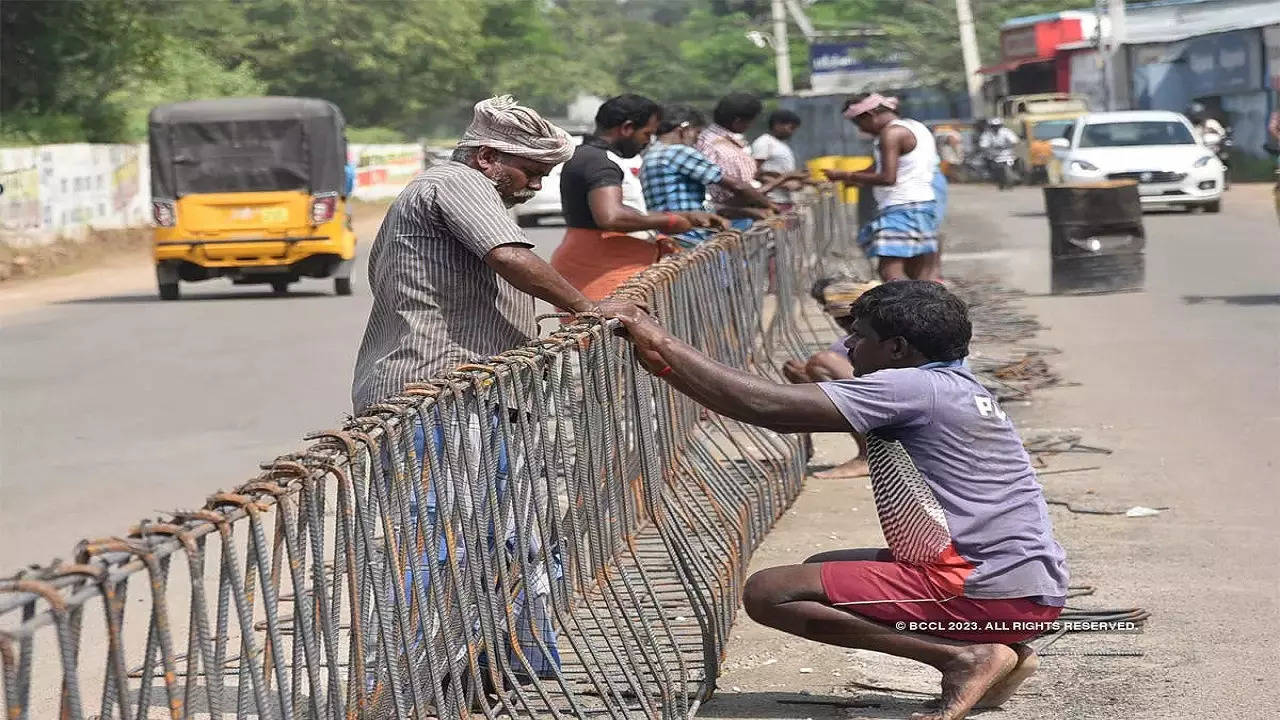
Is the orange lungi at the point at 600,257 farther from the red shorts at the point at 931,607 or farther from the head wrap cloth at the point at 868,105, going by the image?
the red shorts at the point at 931,607

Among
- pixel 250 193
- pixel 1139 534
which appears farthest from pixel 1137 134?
pixel 1139 534

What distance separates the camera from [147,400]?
12.6 metres

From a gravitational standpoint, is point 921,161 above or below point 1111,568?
above

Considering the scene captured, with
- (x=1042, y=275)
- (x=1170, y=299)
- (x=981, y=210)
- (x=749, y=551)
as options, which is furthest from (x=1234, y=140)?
(x=749, y=551)

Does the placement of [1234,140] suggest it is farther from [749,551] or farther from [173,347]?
[749,551]

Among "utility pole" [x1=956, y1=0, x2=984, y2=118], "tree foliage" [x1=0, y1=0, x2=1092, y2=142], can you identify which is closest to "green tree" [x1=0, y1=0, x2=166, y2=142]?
"tree foliage" [x1=0, y1=0, x2=1092, y2=142]

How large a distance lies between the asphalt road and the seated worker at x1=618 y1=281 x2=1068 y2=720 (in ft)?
10.5

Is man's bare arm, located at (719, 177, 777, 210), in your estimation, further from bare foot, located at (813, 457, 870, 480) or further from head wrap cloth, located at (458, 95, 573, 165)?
head wrap cloth, located at (458, 95, 573, 165)

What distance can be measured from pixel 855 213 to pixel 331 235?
6920mm

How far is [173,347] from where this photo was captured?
1585 centimetres

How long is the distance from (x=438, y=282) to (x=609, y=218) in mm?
3268

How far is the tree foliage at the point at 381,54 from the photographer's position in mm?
36500

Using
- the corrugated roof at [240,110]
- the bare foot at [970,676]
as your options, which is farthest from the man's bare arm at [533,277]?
the corrugated roof at [240,110]

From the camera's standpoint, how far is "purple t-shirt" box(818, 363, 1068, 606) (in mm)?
4824
